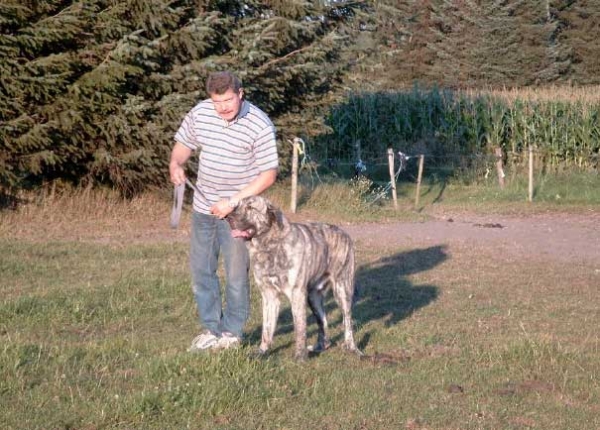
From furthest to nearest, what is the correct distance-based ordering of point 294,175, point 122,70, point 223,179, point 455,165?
point 455,165, point 294,175, point 122,70, point 223,179

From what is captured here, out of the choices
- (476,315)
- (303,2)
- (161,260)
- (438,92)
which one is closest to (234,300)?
(476,315)

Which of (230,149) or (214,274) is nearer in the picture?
(230,149)

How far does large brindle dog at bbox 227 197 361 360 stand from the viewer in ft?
26.3

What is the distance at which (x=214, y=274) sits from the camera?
8578 mm

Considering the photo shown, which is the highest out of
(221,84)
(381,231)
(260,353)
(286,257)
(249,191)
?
(221,84)

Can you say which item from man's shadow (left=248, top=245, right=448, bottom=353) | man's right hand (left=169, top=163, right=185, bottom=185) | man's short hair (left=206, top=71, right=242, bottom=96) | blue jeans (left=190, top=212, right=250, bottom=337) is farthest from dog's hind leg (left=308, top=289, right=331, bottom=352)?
man's short hair (left=206, top=71, right=242, bottom=96)

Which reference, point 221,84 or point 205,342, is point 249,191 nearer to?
point 221,84

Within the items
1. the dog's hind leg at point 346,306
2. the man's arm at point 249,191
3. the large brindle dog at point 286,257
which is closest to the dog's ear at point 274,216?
the large brindle dog at point 286,257

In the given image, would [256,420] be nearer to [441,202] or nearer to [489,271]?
[489,271]

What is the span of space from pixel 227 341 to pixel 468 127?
22.3m

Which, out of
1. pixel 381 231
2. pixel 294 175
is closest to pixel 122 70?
pixel 294 175

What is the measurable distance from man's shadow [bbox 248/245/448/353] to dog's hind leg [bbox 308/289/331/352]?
1.06 feet

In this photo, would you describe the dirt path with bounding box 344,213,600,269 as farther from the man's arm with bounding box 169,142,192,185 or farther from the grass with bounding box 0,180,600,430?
the man's arm with bounding box 169,142,192,185

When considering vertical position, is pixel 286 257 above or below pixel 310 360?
above
